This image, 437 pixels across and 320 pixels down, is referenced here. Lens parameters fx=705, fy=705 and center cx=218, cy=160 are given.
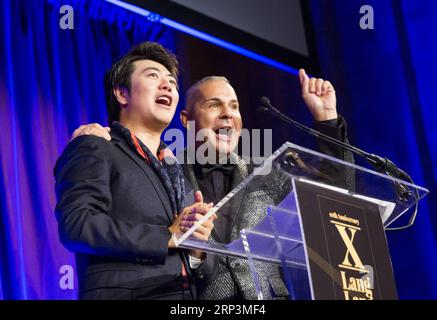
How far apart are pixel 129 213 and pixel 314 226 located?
1.80 ft

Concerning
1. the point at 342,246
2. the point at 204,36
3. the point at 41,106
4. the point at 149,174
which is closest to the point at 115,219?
the point at 149,174

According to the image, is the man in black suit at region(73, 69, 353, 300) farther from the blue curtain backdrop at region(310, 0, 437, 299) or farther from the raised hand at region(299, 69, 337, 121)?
the blue curtain backdrop at region(310, 0, 437, 299)

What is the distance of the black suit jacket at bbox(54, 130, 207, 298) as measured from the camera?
62.6 inches

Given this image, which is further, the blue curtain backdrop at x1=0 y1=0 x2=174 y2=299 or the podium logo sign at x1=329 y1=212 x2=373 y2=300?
the blue curtain backdrop at x1=0 y1=0 x2=174 y2=299

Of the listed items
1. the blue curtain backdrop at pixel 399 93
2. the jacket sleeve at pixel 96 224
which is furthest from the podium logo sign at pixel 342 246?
the blue curtain backdrop at pixel 399 93

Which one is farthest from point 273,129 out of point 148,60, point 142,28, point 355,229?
point 355,229

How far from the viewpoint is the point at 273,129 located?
147 inches

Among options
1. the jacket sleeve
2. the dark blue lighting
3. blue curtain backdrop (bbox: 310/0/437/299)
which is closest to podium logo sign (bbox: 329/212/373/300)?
the jacket sleeve

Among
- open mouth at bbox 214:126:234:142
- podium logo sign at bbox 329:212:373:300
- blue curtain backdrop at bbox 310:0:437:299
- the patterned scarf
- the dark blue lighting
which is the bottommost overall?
Result: podium logo sign at bbox 329:212:373:300

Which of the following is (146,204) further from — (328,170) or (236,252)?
(328,170)

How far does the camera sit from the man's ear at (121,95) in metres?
2.09

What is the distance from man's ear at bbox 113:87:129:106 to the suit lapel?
0.24m

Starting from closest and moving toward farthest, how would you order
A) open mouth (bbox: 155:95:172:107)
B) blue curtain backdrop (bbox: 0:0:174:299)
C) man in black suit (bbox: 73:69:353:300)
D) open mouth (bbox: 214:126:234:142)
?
man in black suit (bbox: 73:69:353:300)
open mouth (bbox: 155:95:172:107)
open mouth (bbox: 214:126:234:142)
blue curtain backdrop (bbox: 0:0:174:299)

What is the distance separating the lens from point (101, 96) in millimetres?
3104
